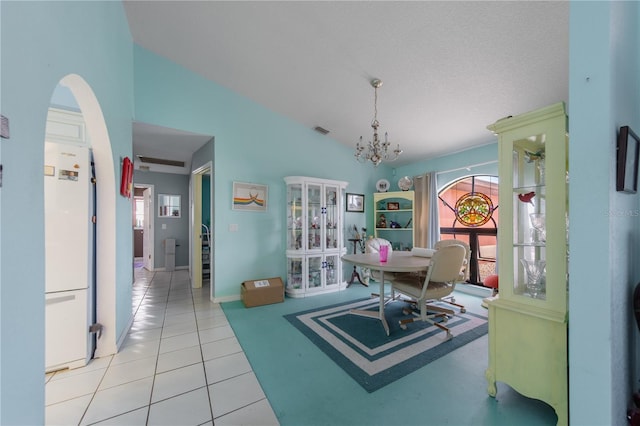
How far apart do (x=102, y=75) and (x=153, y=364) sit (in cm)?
228

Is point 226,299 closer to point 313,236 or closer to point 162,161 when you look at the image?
point 313,236

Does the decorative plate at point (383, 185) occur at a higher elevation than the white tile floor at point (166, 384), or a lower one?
higher

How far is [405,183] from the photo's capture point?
474 cm

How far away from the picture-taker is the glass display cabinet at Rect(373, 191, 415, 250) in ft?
15.5

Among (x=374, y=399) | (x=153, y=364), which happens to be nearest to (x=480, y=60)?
(x=374, y=399)

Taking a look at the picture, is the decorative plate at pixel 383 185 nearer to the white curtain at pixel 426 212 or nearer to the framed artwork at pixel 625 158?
the white curtain at pixel 426 212

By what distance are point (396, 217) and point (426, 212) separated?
792 millimetres

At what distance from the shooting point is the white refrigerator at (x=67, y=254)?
1.79m

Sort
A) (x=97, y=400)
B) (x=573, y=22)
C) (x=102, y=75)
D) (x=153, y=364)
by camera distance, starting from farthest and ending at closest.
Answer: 1. (x=153, y=364)
2. (x=102, y=75)
3. (x=97, y=400)
4. (x=573, y=22)

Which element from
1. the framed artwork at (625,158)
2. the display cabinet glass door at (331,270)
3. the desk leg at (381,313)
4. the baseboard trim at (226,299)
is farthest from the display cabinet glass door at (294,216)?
the framed artwork at (625,158)

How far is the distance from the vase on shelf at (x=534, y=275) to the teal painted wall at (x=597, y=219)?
0.35 meters

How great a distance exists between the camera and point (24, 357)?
83 cm

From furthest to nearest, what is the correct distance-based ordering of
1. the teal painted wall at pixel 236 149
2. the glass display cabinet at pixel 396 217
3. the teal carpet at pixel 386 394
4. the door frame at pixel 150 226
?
the door frame at pixel 150 226 → the glass display cabinet at pixel 396 217 → the teal painted wall at pixel 236 149 → the teal carpet at pixel 386 394

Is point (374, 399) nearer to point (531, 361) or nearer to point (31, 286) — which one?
point (531, 361)
